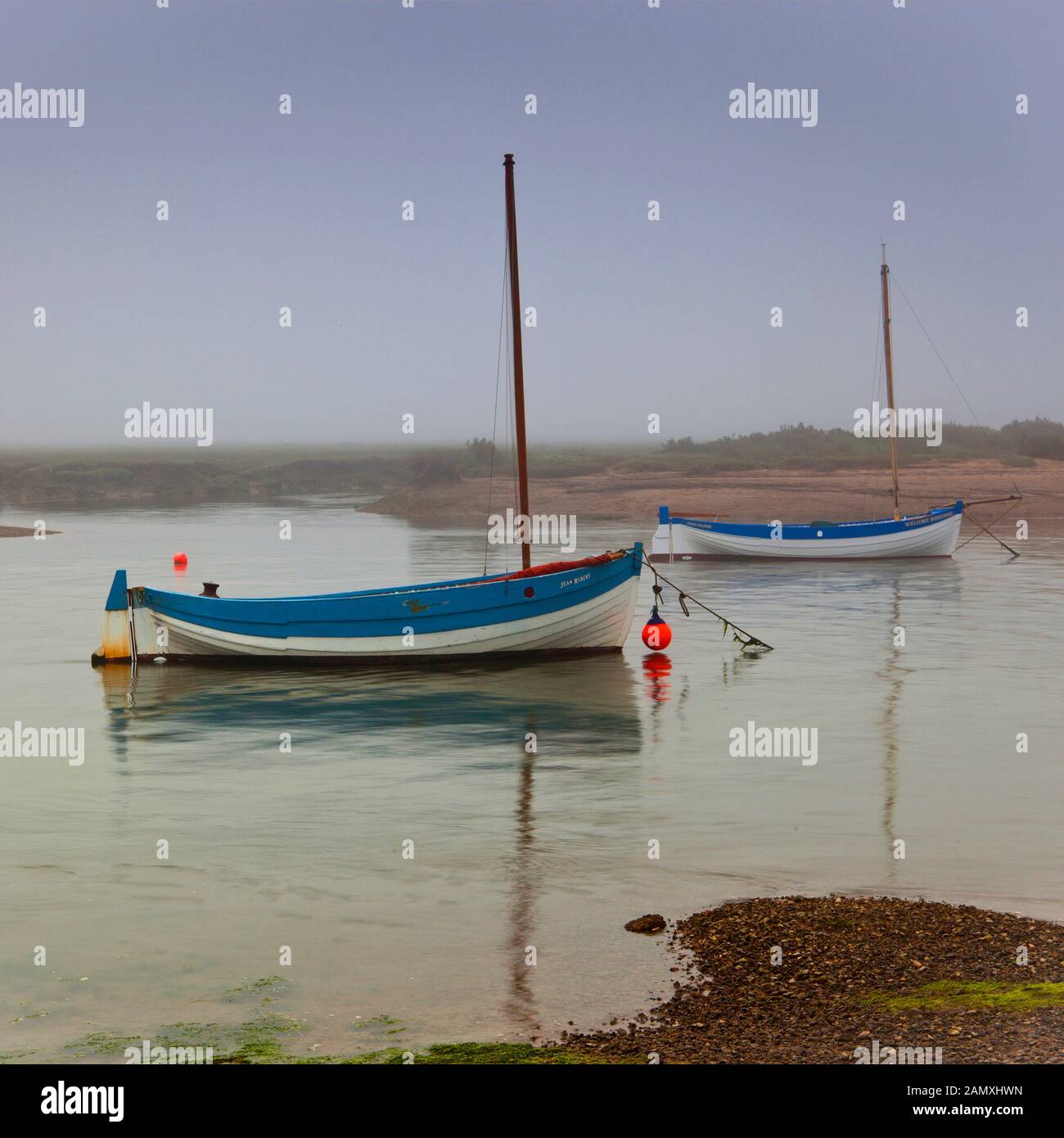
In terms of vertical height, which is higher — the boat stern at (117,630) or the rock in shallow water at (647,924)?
the boat stern at (117,630)

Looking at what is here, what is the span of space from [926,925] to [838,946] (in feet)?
2.97

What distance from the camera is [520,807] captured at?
15.9 m

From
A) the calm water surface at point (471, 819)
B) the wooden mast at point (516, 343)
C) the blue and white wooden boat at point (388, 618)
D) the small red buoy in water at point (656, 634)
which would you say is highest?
the wooden mast at point (516, 343)

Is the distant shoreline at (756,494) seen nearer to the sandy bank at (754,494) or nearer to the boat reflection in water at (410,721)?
the sandy bank at (754,494)

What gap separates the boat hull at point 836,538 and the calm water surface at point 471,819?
22.7 metres

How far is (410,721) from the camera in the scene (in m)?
21.8

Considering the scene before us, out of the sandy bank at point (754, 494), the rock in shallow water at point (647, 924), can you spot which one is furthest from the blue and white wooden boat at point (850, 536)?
the rock in shallow water at point (647, 924)

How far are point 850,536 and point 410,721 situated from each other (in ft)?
122

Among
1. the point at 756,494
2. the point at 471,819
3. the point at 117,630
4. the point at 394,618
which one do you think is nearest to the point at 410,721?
the point at 394,618

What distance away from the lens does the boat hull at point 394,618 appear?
26.0 m

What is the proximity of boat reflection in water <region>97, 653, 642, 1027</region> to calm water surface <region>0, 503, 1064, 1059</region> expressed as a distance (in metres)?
0.08

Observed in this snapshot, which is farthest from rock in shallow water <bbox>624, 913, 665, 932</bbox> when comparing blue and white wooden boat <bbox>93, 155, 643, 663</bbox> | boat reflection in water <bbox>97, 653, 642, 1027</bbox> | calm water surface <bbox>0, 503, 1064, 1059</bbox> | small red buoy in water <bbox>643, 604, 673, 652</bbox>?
small red buoy in water <bbox>643, 604, 673, 652</bbox>
